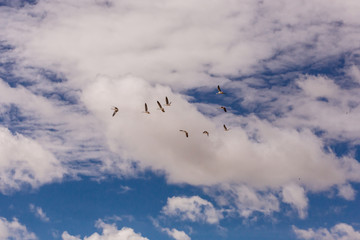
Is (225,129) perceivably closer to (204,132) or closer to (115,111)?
(204,132)

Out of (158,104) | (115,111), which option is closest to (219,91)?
(158,104)

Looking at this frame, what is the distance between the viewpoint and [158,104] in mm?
113812

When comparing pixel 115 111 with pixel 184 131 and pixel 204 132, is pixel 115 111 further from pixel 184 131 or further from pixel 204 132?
pixel 204 132

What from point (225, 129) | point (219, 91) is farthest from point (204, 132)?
point (219, 91)

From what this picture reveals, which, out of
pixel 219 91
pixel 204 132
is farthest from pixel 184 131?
pixel 219 91

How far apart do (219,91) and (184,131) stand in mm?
18288

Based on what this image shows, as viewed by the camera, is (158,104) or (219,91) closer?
(158,104)

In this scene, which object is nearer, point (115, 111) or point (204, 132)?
point (115, 111)

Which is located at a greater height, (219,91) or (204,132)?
(219,91)

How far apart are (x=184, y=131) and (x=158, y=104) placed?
46.1ft

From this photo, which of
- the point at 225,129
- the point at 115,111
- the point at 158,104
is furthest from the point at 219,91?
the point at 115,111

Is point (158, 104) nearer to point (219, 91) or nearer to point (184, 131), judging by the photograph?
point (184, 131)

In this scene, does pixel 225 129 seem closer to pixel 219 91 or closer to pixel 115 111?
pixel 219 91

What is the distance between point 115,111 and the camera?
117 metres
